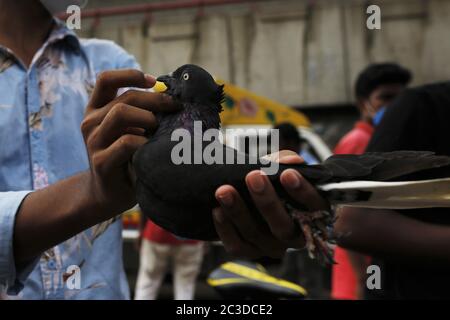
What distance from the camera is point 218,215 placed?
1449 millimetres

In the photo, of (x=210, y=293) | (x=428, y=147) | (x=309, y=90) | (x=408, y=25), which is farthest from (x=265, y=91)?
(x=428, y=147)

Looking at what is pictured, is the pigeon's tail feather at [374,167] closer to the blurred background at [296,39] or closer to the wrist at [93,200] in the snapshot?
the wrist at [93,200]

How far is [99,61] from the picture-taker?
2.13 meters

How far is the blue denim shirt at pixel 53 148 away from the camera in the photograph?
74.3 inches

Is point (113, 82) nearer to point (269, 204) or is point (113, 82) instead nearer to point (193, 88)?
point (193, 88)

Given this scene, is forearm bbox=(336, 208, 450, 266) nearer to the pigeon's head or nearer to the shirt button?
the pigeon's head

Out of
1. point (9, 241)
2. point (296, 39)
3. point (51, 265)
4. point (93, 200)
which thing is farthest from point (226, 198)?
point (296, 39)

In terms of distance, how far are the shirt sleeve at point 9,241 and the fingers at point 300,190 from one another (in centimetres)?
64

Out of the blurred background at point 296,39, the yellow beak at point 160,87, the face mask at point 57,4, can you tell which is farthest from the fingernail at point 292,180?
the blurred background at point 296,39

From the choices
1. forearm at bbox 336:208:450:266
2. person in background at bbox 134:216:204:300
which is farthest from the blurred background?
forearm at bbox 336:208:450:266

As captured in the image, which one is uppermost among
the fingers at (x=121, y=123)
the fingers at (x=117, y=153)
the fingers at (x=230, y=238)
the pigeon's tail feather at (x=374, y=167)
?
the fingers at (x=121, y=123)

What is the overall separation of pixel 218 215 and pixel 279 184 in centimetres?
14
